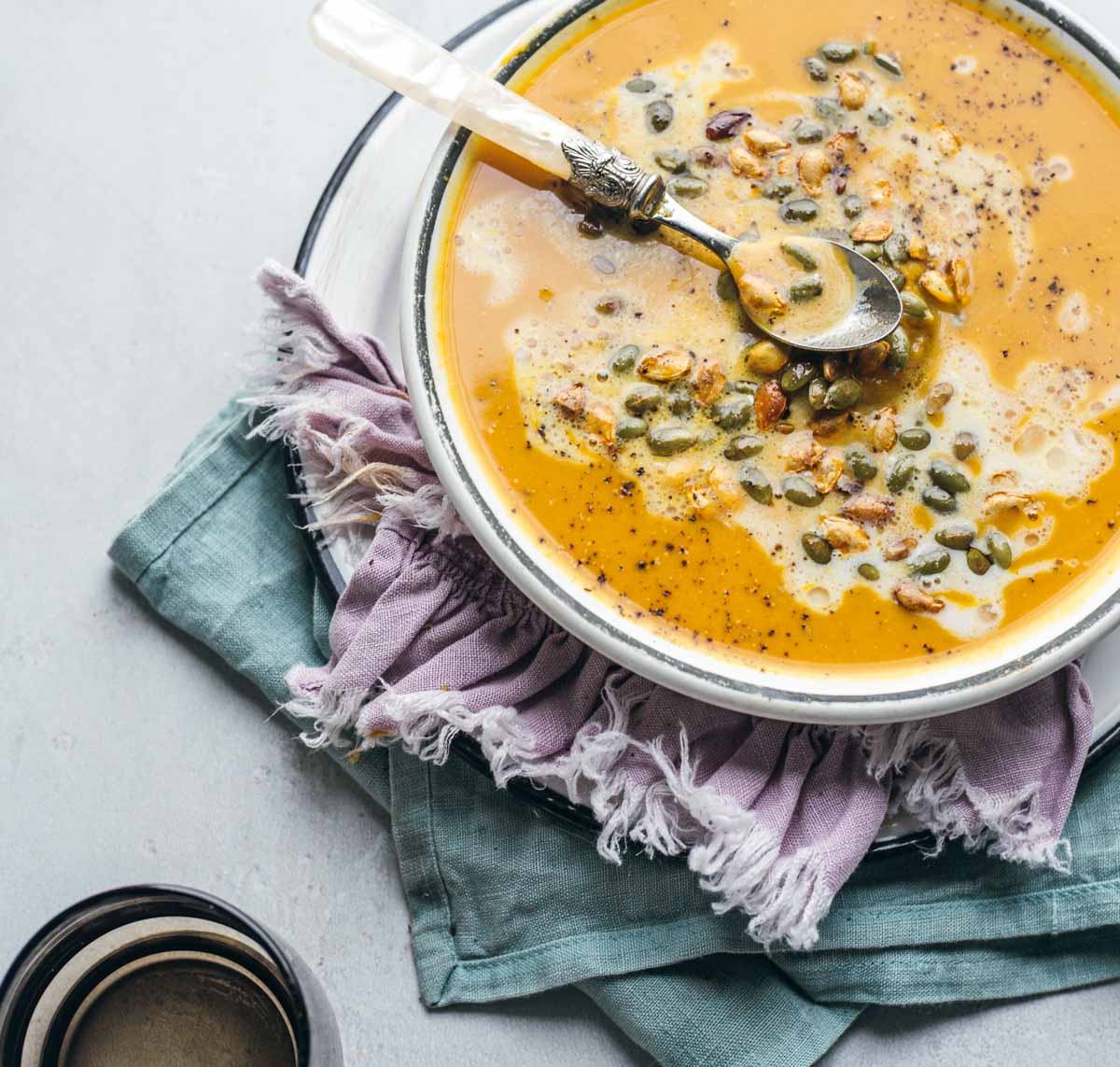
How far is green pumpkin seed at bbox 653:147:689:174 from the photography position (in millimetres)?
1836

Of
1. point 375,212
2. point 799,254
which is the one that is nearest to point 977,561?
point 799,254

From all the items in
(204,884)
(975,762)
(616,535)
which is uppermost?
(616,535)

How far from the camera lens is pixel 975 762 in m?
1.81

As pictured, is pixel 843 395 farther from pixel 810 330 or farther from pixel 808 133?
pixel 808 133

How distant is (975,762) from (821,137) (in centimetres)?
93

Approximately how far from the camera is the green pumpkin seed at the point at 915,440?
1.76 m

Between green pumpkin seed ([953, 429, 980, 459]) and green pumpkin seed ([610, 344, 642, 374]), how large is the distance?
0.46 metres

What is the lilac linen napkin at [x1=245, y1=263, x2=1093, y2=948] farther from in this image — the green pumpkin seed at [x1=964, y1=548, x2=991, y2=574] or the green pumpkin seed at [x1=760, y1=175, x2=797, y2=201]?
the green pumpkin seed at [x1=760, y1=175, x2=797, y2=201]

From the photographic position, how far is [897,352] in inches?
70.0

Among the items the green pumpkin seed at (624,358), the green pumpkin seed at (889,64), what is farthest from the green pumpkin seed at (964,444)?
the green pumpkin seed at (889,64)

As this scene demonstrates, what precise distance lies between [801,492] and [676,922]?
69cm

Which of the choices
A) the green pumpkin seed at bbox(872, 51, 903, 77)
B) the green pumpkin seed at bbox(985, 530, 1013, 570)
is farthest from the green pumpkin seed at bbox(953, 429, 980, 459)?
the green pumpkin seed at bbox(872, 51, 903, 77)

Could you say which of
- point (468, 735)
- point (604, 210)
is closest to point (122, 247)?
point (604, 210)

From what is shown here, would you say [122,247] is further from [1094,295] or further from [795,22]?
[1094,295]
